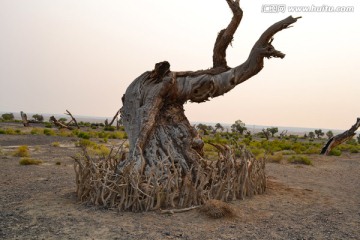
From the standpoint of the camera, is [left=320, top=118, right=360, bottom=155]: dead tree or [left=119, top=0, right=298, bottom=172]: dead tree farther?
[left=320, top=118, right=360, bottom=155]: dead tree

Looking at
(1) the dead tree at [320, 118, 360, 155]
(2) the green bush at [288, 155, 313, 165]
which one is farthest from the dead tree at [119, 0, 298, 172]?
(1) the dead tree at [320, 118, 360, 155]

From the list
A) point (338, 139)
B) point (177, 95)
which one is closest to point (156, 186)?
point (177, 95)

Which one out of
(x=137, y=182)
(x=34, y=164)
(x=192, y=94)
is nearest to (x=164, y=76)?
(x=192, y=94)

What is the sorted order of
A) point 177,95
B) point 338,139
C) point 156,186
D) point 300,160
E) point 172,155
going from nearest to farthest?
point 156,186
point 172,155
point 177,95
point 300,160
point 338,139

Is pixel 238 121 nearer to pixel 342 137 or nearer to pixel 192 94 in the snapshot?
pixel 342 137

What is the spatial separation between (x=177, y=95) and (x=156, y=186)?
2.98 m

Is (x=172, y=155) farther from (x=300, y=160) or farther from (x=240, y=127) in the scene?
(x=240, y=127)

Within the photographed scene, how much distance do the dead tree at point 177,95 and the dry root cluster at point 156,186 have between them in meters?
0.72

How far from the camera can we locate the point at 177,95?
8.70 meters

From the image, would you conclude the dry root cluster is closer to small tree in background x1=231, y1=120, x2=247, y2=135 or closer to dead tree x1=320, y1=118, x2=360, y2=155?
dead tree x1=320, y1=118, x2=360, y2=155

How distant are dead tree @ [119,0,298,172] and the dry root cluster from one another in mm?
720

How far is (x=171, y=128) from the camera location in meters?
8.40

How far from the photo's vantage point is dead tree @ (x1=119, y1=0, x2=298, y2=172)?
7.90 meters

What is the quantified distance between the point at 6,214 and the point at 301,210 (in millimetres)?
5268
